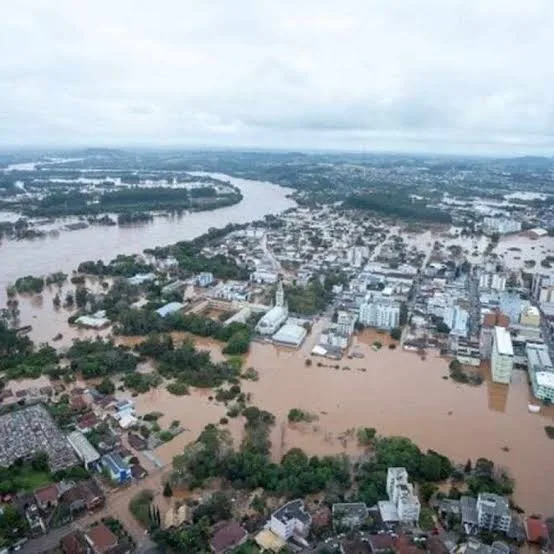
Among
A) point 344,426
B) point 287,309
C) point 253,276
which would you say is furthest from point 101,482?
point 253,276

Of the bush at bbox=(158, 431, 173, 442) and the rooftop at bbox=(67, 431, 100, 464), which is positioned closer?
the rooftop at bbox=(67, 431, 100, 464)

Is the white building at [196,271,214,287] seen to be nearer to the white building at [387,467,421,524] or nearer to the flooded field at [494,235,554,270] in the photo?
the white building at [387,467,421,524]

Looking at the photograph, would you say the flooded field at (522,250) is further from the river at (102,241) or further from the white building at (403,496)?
the white building at (403,496)

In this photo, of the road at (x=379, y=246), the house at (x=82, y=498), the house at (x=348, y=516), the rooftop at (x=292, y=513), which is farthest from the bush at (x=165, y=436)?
the road at (x=379, y=246)

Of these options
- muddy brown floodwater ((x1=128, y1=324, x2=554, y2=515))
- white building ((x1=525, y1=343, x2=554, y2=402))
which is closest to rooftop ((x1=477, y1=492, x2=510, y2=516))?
muddy brown floodwater ((x1=128, y1=324, x2=554, y2=515))

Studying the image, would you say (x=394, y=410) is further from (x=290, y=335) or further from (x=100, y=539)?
(x=100, y=539)

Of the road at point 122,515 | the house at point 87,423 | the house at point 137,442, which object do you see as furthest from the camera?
the house at point 87,423

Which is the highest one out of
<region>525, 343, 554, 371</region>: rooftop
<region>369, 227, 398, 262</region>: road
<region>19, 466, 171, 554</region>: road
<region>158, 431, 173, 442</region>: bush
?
Answer: <region>369, 227, 398, 262</region>: road
